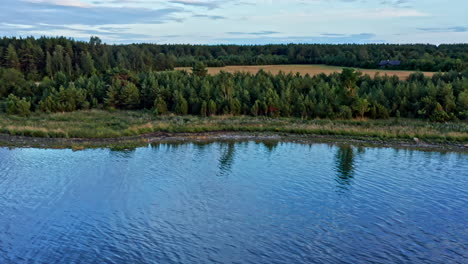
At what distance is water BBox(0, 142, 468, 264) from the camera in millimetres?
19188

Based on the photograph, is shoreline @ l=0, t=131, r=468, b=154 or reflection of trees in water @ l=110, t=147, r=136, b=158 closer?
reflection of trees in water @ l=110, t=147, r=136, b=158

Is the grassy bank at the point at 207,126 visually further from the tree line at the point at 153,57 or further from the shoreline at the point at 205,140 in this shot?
the tree line at the point at 153,57

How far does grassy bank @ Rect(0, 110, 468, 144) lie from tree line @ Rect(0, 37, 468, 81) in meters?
24.8

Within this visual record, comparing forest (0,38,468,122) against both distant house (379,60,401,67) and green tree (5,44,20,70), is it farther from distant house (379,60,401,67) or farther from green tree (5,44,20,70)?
distant house (379,60,401,67)

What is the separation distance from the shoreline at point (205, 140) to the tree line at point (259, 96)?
28.0 feet

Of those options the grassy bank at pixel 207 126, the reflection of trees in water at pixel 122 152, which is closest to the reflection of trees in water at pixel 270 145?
the grassy bank at pixel 207 126

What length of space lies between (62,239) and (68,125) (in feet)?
87.8

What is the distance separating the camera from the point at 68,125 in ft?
147

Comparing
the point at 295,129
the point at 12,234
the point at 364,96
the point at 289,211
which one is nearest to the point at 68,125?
the point at 295,129

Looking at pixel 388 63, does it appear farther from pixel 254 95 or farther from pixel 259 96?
pixel 259 96

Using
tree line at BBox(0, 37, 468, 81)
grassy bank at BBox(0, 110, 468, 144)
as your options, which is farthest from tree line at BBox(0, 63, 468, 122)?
tree line at BBox(0, 37, 468, 81)

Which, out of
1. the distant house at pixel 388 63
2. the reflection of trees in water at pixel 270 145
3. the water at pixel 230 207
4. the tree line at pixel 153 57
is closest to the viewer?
the water at pixel 230 207

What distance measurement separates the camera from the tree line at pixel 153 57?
82188mm

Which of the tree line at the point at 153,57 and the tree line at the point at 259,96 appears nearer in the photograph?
the tree line at the point at 259,96
